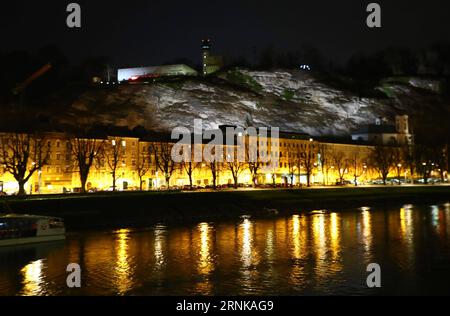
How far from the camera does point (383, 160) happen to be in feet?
406

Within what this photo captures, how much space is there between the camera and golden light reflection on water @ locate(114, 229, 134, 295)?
2233 centimetres

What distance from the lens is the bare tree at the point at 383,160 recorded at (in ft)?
393

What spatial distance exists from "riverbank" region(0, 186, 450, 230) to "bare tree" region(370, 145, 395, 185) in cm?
3624

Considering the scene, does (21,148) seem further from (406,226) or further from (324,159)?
(324,159)

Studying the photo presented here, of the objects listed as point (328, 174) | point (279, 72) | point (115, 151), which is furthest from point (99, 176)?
point (279, 72)

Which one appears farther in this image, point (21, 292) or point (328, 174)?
point (328, 174)

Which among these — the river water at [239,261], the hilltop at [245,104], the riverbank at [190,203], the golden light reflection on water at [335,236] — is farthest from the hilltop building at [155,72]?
the river water at [239,261]

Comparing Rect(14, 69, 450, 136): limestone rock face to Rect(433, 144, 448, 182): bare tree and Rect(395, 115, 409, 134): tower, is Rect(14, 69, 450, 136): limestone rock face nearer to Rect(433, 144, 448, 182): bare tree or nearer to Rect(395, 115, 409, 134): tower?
Rect(395, 115, 409, 134): tower

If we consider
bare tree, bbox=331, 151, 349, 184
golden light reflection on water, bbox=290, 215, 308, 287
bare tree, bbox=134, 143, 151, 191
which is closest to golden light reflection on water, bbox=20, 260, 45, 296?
golden light reflection on water, bbox=290, 215, 308, 287

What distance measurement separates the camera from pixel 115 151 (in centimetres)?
9450

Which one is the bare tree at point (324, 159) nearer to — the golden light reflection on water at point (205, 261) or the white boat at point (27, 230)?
the golden light reflection on water at point (205, 261)

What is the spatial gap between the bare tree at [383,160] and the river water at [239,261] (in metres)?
76.5
